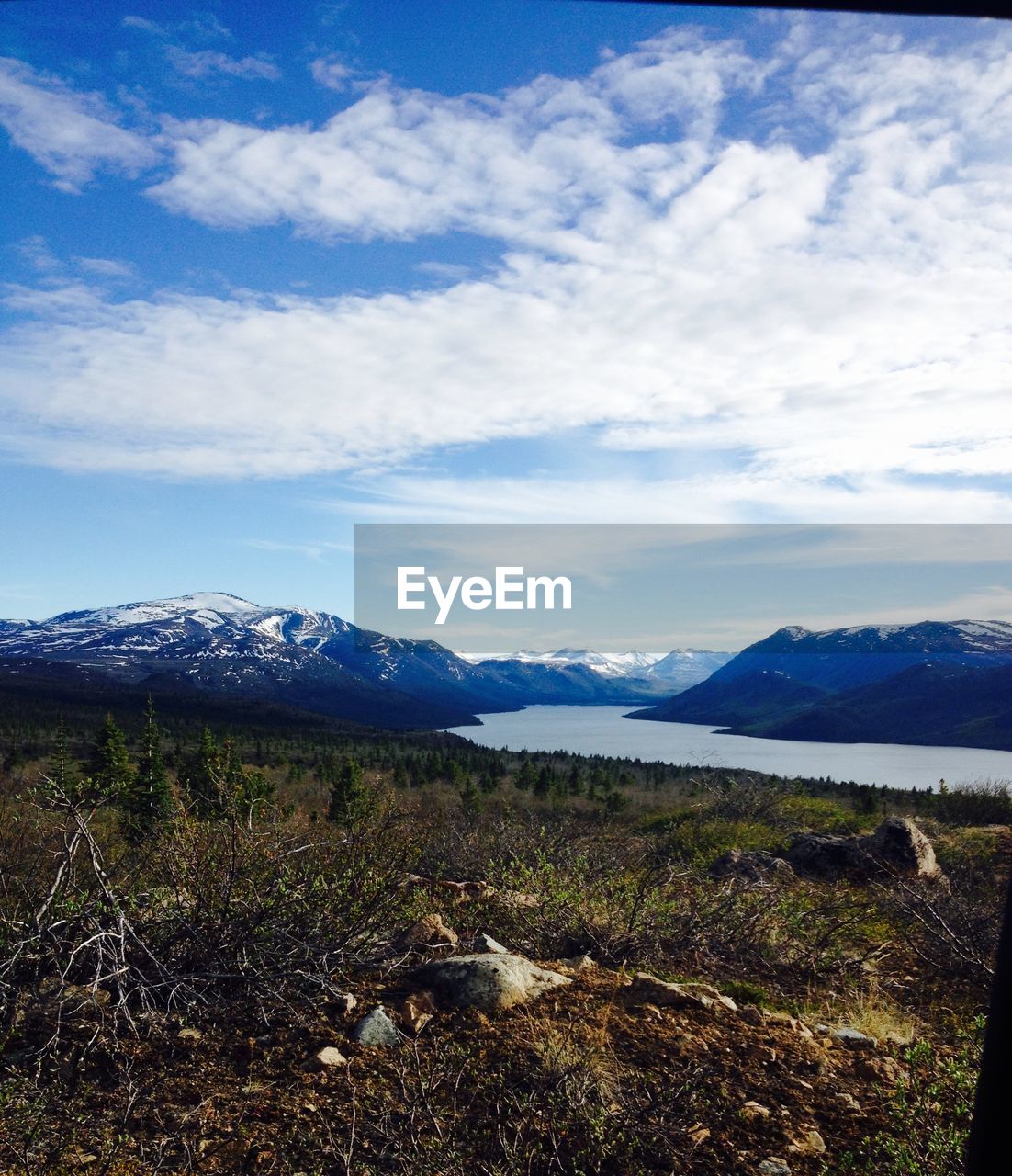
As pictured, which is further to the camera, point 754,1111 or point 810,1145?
point 754,1111

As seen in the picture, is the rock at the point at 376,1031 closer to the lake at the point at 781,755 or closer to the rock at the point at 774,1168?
the rock at the point at 774,1168

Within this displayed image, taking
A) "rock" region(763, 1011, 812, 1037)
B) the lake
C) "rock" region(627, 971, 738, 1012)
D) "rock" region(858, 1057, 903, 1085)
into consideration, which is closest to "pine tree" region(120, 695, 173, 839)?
"rock" region(627, 971, 738, 1012)

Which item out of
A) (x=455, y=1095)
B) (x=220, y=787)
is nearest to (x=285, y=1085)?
(x=455, y=1095)

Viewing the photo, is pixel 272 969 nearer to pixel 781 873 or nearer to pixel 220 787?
pixel 220 787

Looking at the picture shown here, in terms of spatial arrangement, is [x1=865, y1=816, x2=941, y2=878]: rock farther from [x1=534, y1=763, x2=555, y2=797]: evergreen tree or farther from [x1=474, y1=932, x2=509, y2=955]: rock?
[x1=534, y1=763, x2=555, y2=797]: evergreen tree

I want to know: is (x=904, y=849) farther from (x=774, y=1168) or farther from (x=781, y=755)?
(x=781, y=755)

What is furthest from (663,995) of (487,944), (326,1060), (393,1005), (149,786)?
(149,786)

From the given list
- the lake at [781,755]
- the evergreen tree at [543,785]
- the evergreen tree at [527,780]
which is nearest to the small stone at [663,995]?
the evergreen tree at [543,785]
